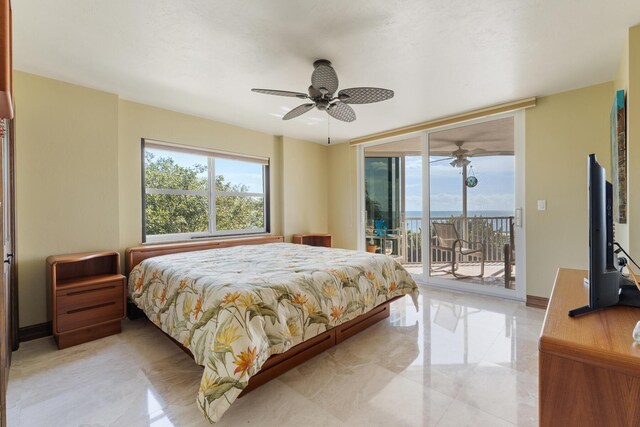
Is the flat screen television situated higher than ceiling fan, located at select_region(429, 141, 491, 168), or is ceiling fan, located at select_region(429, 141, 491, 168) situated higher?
ceiling fan, located at select_region(429, 141, 491, 168)

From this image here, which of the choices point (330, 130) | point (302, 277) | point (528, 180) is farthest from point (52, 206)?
point (528, 180)

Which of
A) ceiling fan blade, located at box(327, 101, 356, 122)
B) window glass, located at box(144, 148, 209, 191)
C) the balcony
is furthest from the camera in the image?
the balcony

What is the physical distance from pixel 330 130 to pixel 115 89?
2.77 meters

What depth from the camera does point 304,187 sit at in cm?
515

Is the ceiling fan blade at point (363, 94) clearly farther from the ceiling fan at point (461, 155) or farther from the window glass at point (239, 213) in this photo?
the window glass at point (239, 213)

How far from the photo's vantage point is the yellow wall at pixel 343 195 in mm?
5199

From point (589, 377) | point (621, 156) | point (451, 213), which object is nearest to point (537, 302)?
point (451, 213)

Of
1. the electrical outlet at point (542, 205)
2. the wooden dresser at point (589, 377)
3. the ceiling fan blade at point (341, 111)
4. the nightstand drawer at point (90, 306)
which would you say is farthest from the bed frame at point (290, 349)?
the electrical outlet at point (542, 205)

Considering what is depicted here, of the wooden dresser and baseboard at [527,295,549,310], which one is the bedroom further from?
the wooden dresser

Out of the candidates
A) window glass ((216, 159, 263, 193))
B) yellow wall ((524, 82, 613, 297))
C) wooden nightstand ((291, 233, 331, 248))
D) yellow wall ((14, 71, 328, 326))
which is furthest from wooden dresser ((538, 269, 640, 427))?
wooden nightstand ((291, 233, 331, 248))

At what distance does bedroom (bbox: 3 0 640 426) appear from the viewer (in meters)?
1.77

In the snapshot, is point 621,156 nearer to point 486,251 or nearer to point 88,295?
point 486,251

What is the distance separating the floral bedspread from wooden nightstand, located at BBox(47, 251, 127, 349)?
0.21 metres

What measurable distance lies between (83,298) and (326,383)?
219 cm
